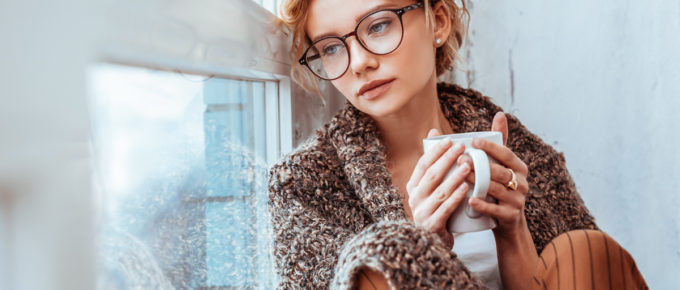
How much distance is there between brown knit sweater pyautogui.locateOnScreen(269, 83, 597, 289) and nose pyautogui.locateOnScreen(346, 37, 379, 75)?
0.13m

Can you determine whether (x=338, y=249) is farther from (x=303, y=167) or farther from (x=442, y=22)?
(x=442, y=22)

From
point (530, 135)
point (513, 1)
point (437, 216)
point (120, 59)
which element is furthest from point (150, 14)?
point (513, 1)

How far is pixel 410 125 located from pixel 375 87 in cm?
15

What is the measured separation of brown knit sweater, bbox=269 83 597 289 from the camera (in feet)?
2.16

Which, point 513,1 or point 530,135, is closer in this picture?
point 530,135

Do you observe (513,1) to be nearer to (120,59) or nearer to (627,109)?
(627,109)

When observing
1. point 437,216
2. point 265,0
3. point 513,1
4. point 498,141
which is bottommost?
point 437,216

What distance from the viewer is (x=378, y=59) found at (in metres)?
0.93

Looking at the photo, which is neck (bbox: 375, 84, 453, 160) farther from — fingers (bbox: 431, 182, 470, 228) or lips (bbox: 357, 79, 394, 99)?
fingers (bbox: 431, 182, 470, 228)

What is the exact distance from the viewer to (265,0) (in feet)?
3.61

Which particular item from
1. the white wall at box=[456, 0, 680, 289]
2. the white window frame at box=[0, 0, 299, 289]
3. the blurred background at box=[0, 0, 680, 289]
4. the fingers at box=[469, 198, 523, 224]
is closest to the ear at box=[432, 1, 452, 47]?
the blurred background at box=[0, 0, 680, 289]

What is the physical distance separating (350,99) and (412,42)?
0.15m

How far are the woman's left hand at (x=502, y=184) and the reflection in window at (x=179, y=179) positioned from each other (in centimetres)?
38

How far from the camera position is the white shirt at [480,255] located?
98cm
